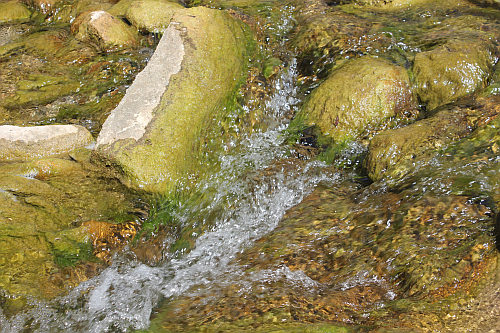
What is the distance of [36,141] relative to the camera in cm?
447

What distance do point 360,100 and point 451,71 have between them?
120 cm

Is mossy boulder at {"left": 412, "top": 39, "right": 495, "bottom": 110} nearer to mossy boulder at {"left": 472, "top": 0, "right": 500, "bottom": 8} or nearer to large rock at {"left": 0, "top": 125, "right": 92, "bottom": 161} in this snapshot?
mossy boulder at {"left": 472, "top": 0, "right": 500, "bottom": 8}

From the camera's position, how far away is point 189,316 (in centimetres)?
264

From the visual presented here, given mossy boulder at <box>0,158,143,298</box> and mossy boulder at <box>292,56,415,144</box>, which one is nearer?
mossy boulder at <box>0,158,143,298</box>

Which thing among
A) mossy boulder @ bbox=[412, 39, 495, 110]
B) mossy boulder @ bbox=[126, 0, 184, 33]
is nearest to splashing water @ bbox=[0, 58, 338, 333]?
mossy boulder @ bbox=[412, 39, 495, 110]

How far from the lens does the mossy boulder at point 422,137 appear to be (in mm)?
3979

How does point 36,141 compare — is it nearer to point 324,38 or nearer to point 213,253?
point 213,253

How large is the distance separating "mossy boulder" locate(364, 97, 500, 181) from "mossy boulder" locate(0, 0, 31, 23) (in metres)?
8.35

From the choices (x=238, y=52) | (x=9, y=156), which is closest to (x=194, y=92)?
(x=238, y=52)

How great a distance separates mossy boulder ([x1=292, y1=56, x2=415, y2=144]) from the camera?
4.75 meters

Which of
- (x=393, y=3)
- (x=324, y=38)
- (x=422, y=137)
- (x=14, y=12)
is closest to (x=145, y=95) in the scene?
(x=324, y=38)

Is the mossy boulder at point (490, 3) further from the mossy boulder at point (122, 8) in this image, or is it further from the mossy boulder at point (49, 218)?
the mossy boulder at point (49, 218)

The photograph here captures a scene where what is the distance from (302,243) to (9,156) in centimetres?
355

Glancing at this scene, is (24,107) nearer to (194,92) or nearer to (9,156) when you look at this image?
(9,156)
